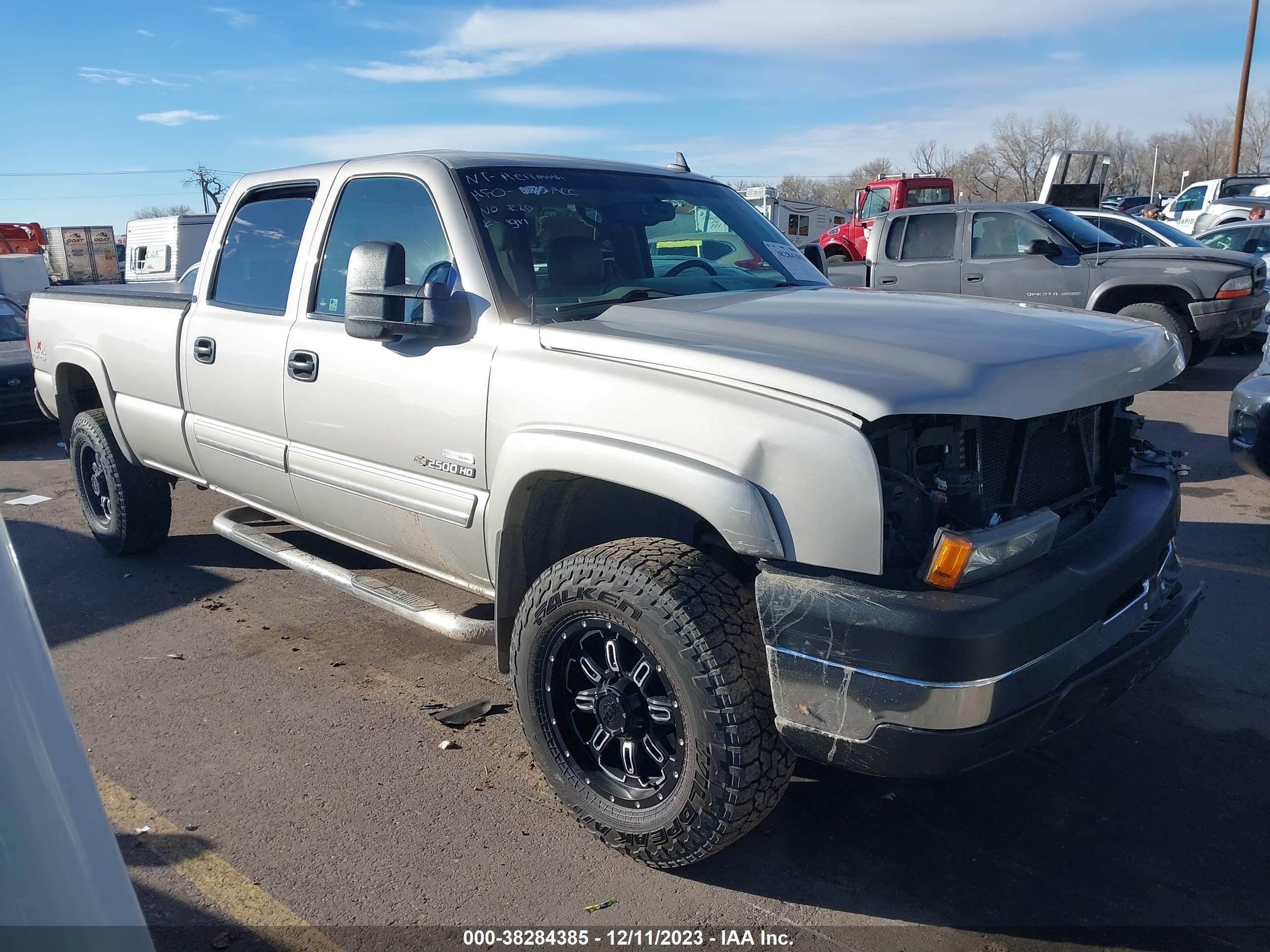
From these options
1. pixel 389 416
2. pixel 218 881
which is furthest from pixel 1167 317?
pixel 218 881

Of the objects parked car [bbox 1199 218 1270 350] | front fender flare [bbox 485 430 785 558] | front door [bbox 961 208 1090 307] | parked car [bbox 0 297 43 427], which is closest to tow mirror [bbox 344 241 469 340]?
front fender flare [bbox 485 430 785 558]

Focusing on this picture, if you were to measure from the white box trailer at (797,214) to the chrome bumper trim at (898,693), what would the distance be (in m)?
21.6

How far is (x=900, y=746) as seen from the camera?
2.29 m

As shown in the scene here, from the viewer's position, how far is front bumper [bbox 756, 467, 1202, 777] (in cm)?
222

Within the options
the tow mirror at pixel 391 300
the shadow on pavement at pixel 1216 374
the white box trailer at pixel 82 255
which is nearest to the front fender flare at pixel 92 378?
the tow mirror at pixel 391 300

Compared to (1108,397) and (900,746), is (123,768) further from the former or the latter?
(1108,397)

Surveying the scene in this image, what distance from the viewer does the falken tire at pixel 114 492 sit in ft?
17.7

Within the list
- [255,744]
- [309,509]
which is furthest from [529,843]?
[309,509]

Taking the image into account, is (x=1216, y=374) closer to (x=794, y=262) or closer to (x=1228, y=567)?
(x=1228, y=567)

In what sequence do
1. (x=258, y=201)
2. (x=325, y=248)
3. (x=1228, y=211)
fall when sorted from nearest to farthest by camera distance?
(x=325, y=248)
(x=258, y=201)
(x=1228, y=211)

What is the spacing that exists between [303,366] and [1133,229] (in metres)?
10.6

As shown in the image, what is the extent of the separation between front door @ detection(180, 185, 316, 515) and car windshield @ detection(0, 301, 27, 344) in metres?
7.91

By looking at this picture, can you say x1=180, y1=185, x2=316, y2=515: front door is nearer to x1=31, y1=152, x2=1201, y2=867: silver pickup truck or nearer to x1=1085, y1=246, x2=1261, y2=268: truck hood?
x1=31, y1=152, x2=1201, y2=867: silver pickup truck

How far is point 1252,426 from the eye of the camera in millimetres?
5395
